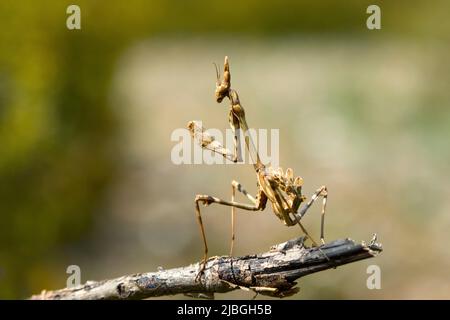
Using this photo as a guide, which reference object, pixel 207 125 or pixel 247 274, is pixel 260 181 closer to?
pixel 247 274

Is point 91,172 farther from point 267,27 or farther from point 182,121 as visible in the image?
point 267,27
